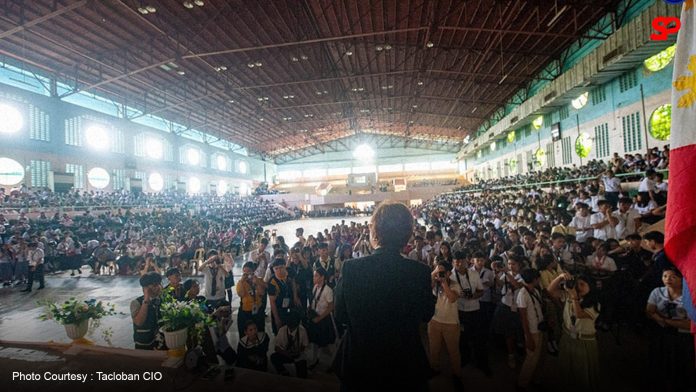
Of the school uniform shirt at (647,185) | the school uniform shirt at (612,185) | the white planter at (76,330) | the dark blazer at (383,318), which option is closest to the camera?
the dark blazer at (383,318)

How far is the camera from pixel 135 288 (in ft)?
25.3

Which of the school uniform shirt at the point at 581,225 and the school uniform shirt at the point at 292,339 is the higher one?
the school uniform shirt at the point at 581,225

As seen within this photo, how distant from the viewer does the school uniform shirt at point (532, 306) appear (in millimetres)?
3037

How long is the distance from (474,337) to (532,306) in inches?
36.0

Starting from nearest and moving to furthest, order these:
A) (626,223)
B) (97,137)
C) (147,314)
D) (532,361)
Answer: (532,361), (147,314), (626,223), (97,137)

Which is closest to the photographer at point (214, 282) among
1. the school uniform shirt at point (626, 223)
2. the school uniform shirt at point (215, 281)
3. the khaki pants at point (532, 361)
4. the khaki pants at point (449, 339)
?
the school uniform shirt at point (215, 281)

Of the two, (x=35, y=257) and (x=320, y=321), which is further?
(x=35, y=257)

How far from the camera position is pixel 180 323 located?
9.31 ft

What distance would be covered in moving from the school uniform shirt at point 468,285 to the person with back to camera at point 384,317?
254cm

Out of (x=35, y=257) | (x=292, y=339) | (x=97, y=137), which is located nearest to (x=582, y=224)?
(x=292, y=339)

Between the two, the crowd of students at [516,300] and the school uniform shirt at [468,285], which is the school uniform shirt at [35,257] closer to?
the crowd of students at [516,300]

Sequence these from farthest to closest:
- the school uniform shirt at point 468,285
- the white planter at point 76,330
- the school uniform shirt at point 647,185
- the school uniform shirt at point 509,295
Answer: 1. the school uniform shirt at point 647,185
2. the school uniform shirt at point 468,285
3. the school uniform shirt at point 509,295
4. the white planter at point 76,330

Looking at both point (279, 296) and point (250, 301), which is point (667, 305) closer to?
point (279, 296)

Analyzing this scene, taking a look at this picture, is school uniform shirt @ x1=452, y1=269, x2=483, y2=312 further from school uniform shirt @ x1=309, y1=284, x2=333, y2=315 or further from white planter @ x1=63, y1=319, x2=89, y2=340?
white planter @ x1=63, y1=319, x2=89, y2=340
